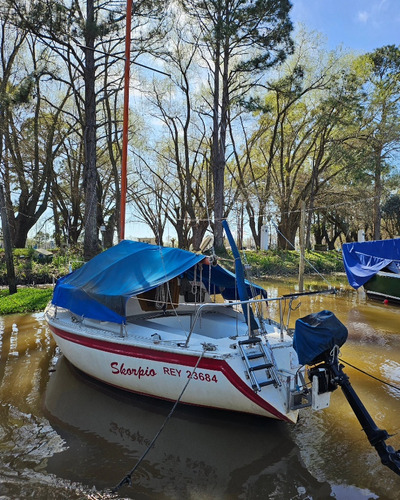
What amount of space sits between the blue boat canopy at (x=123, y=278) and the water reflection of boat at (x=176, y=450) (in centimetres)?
154

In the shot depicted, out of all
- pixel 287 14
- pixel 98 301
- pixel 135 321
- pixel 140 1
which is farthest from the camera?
pixel 287 14

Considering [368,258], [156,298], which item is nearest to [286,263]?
[368,258]

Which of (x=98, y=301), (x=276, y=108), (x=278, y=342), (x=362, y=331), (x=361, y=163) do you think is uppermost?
(x=276, y=108)

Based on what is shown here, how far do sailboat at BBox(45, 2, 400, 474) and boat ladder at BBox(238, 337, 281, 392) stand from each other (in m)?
0.01

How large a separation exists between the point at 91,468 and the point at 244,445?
6.55 feet

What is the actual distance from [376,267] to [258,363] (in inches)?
615

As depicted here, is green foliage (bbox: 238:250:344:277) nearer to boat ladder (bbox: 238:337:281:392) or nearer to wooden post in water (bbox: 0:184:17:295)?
wooden post in water (bbox: 0:184:17:295)

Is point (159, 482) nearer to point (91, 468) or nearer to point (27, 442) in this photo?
point (91, 468)

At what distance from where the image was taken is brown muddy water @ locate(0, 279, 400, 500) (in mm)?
4621

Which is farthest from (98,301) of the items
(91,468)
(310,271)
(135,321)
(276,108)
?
(276,108)

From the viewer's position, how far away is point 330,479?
482cm

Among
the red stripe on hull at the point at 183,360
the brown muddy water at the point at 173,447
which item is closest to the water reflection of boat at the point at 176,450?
the brown muddy water at the point at 173,447

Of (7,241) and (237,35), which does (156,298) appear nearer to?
(7,241)

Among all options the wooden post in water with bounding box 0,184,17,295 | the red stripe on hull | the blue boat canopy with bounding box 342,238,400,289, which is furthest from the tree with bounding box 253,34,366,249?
the red stripe on hull
